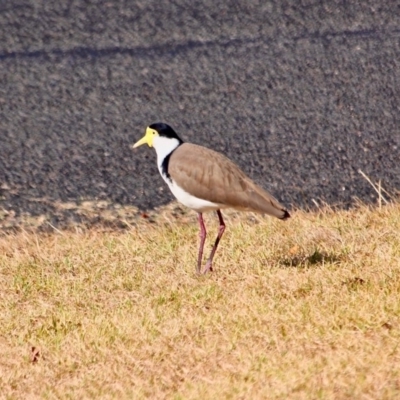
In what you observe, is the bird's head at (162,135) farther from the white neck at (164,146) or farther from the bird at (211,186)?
the bird at (211,186)

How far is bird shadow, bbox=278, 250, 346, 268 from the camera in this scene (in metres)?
6.63

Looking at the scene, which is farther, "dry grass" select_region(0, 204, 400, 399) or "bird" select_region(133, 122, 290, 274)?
"bird" select_region(133, 122, 290, 274)

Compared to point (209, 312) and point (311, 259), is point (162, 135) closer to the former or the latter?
point (311, 259)

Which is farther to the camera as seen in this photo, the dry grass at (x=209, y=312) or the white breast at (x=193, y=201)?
the white breast at (x=193, y=201)

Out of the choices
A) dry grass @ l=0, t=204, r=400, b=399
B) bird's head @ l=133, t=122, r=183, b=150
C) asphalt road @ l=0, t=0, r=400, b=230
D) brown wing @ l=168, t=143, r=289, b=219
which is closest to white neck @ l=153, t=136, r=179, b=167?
bird's head @ l=133, t=122, r=183, b=150

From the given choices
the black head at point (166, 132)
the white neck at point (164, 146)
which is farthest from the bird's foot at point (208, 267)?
the black head at point (166, 132)

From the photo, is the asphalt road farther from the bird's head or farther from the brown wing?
the brown wing

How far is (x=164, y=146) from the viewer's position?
23.1 ft

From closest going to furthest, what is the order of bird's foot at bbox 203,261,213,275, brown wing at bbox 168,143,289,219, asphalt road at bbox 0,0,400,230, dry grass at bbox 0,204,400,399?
dry grass at bbox 0,204,400,399
brown wing at bbox 168,143,289,219
bird's foot at bbox 203,261,213,275
asphalt road at bbox 0,0,400,230

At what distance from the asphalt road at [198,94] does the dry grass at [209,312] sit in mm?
1267

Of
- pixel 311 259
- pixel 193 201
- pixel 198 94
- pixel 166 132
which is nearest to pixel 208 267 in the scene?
pixel 193 201

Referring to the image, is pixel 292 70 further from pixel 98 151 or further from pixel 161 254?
pixel 161 254

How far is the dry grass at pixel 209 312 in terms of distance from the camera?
16.6 feet

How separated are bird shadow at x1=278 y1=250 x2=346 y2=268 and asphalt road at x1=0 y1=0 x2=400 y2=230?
1.75 meters
